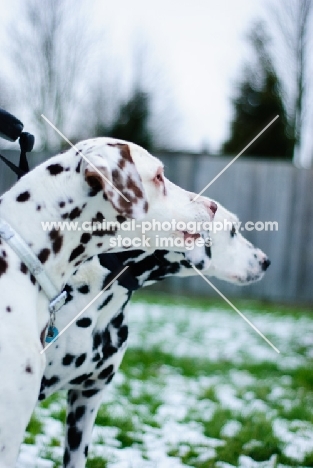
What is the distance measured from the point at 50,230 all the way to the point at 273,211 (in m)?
9.56

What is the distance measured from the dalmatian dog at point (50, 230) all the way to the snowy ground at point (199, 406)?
4.61ft

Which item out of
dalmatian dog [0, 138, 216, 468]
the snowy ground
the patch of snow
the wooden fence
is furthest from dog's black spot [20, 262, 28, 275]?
the wooden fence

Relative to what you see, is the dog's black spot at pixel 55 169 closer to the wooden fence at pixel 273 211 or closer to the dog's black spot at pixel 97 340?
the dog's black spot at pixel 97 340

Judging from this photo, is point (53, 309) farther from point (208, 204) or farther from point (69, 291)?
point (208, 204)

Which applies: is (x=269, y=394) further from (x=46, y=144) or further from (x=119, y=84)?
(x=119, y=84)

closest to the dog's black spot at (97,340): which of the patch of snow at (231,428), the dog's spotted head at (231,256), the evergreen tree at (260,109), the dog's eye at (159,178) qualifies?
the dog's spotted head at (231,256)

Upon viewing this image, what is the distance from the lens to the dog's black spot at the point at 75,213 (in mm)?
2176

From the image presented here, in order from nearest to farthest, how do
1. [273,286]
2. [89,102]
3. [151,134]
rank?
[273,286]
[89,102]
[151,134]

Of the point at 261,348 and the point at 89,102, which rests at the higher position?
the point at 89,102

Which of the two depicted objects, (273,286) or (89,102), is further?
(89,102)

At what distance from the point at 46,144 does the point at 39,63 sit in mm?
1918

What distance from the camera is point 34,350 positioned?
196cm

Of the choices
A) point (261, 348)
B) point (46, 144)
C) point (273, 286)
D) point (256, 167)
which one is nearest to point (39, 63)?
point (46, 144)

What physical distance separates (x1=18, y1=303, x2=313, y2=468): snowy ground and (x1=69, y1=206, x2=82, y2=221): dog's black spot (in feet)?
5.27
